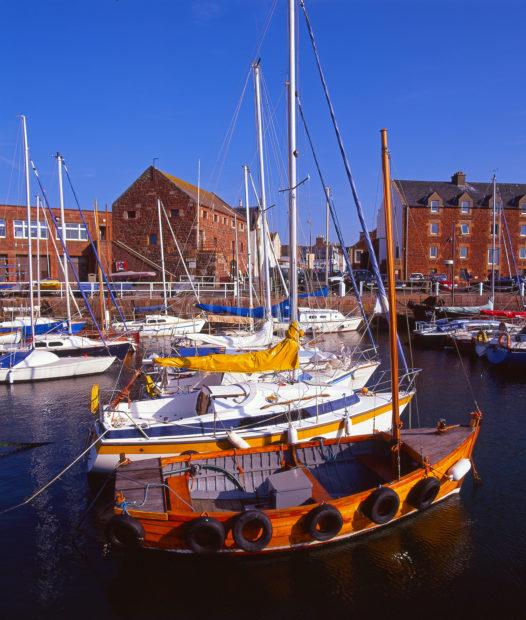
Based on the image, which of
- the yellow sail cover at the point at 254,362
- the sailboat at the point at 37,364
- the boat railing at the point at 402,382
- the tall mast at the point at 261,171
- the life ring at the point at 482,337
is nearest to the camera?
the yellow sail cover at the point at 254,362

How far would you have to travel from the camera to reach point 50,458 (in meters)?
16.6

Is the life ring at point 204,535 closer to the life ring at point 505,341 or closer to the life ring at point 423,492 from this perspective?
the life ring at point 423,492

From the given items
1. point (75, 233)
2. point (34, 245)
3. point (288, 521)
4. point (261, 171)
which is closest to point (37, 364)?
point (261, 171)

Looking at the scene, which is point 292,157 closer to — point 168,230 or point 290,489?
point 290,489

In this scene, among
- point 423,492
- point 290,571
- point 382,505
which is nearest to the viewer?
point 290,571

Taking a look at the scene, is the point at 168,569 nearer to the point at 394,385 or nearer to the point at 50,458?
the point at 394,385

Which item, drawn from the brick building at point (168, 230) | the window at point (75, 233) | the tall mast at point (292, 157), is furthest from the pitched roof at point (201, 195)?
the tall mast at point (292, 157)

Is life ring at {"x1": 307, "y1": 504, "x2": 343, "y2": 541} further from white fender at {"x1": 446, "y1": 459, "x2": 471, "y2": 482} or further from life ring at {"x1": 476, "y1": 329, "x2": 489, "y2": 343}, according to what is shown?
life ring at {"x1": 476, "y1": 329, "x2": 489, "y2": 343}

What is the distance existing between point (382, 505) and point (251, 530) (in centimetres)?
283

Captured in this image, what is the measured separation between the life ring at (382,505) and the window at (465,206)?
182 feet

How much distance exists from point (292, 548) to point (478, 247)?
5793 cm

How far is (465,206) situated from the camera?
2370 inches

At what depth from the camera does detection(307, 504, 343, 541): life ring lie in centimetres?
1030

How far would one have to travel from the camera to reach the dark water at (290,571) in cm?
959
